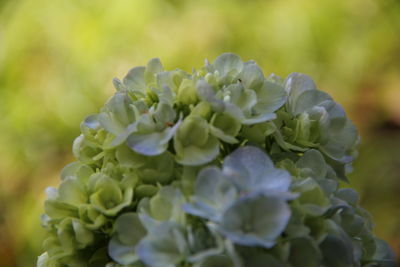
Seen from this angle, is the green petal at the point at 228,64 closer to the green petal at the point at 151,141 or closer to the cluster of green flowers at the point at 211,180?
the cluster of green flowers at the point at 211,180

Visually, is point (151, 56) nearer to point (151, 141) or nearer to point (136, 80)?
point (136, 80)

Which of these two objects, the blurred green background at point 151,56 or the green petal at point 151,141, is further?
the blurred green background at point 151,56

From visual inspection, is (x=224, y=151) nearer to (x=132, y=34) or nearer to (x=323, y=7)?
(x=132, y=34)

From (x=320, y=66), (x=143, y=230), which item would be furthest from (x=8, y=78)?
(x=143, y=230)

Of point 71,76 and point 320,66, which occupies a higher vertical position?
point 71,76

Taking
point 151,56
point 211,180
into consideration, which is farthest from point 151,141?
point 151,56

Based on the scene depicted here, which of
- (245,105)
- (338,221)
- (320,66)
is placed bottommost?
(320,66)

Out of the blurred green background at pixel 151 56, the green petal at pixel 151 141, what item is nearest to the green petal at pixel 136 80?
the green petal at pixel 151 141
